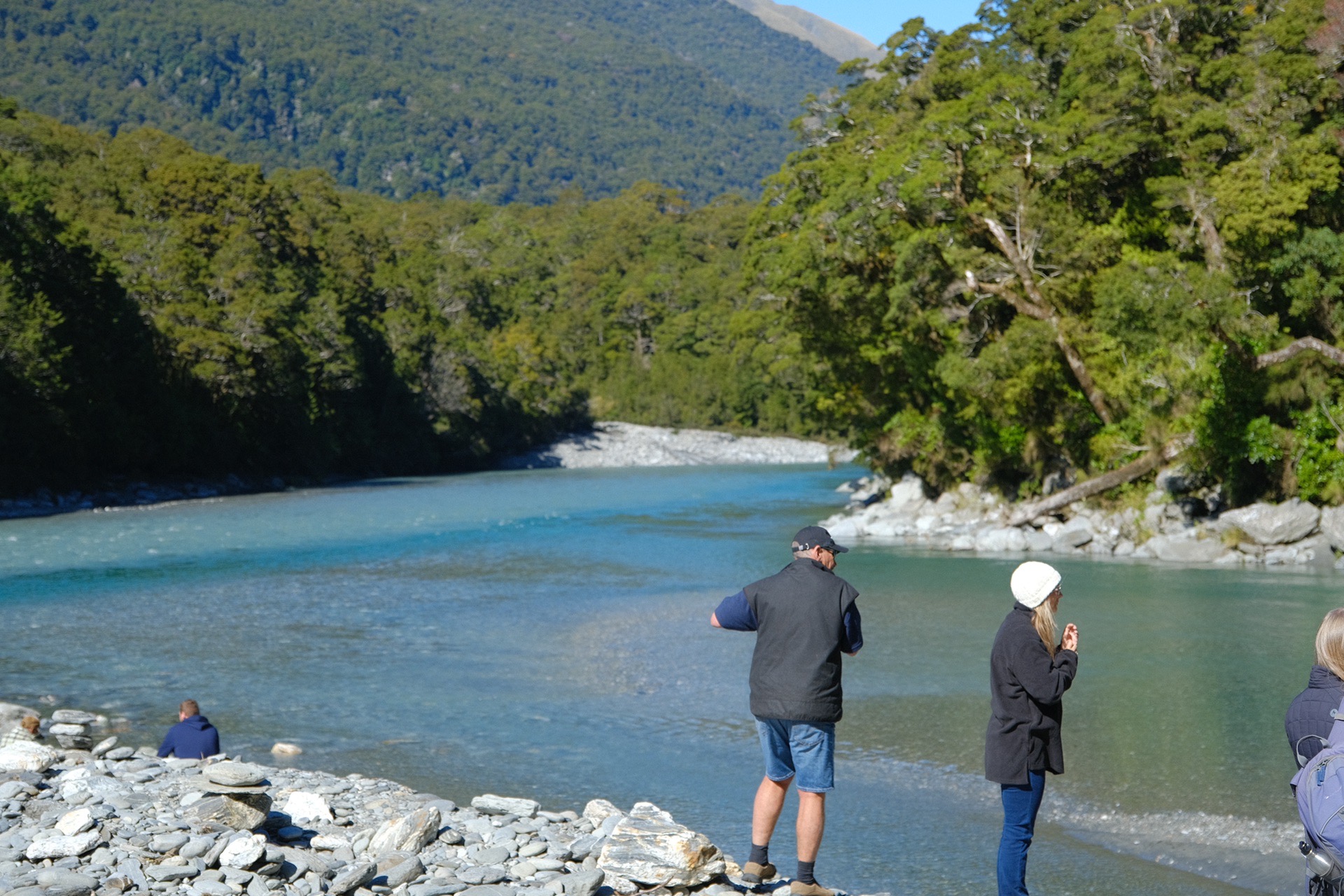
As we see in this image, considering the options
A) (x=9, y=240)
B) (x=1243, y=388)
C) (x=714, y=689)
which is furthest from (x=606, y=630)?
(x=9, y=240)

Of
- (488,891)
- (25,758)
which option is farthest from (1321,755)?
(25,758)

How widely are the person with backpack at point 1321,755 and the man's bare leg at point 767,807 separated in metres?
2.59

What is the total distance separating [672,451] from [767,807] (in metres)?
72.9

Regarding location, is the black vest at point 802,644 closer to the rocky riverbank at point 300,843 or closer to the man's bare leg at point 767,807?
the man's bare leg at point 767,807

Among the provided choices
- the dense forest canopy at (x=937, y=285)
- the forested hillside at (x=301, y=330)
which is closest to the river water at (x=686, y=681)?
the dense forest canopy at (x=937, y=285)

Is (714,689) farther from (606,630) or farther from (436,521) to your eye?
(436,521)

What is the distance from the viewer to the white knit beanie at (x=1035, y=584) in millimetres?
5414

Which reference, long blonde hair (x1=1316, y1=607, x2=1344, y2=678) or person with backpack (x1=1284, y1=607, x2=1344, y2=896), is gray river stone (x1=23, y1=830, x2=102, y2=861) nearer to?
person with backpack (x1=1284, y1=607, x2=1344, y2=896)

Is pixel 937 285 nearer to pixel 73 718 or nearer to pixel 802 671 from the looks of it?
pixel 73 718

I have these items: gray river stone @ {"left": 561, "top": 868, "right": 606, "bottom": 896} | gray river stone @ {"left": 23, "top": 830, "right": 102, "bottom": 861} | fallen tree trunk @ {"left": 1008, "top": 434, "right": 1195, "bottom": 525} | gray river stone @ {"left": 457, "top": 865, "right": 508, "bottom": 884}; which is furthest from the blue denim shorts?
fallen tree trunk @ {"left": 1008, "top": 434, "right": 1195, "bottom": 525}

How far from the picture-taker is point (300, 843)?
721 centimetres

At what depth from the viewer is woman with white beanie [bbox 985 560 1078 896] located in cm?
536

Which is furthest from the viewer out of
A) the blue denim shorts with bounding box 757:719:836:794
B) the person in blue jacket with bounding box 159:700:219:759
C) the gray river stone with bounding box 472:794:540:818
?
the person in blue jacket with bounding box 159:700:219:759

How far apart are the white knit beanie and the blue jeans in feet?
2.45
